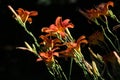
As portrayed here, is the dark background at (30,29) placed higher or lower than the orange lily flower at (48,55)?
higher

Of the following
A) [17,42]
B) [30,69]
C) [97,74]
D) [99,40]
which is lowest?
[97,74]

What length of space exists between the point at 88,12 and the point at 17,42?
10.6 feet

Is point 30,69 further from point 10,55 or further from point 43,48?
point 43,48

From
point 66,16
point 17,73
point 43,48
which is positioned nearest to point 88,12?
point 43,48

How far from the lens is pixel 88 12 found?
93.1 inches

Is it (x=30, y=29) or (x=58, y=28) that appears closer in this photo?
(x=58, y=28)

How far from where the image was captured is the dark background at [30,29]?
492 cm

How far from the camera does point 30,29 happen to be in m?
5.33

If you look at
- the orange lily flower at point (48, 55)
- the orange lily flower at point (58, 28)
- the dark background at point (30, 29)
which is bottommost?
the orange lily flower at point (48, 55)

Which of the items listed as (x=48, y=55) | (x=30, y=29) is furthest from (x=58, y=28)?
(x=30, y=29)

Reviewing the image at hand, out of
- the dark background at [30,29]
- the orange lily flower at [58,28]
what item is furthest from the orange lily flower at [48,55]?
the dark background at [30,29]

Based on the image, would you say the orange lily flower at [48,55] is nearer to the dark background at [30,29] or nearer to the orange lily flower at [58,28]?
the orange lily flower at [58,28]

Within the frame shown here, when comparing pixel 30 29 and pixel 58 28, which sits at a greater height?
pixel 30 29

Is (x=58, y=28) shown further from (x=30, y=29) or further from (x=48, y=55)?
(x=30, y=29)
